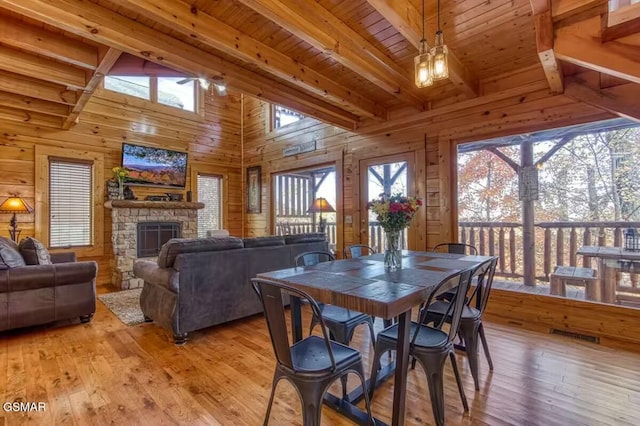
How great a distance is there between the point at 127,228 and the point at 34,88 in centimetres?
247

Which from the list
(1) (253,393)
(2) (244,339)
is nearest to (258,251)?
(2) (244,339)

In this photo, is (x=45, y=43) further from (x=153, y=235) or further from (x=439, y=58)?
(x=153, y=235)

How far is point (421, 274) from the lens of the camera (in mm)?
2131

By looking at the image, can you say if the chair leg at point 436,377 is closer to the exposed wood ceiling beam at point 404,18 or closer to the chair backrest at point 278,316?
the chair backrest at point 278,316

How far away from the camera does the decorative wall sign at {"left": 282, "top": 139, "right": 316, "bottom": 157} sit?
230 inches

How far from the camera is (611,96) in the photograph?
2.94m

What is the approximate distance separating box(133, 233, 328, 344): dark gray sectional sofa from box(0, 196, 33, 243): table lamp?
2.38 meters

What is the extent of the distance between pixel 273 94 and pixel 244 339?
2.79 m

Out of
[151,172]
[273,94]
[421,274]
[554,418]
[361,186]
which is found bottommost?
[554,418]

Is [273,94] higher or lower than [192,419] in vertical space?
higher

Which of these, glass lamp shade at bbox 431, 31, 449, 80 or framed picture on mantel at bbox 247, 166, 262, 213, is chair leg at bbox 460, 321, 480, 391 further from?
framed picture on mantel at bbox 247, 166, 262, 213

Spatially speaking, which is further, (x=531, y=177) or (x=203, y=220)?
(x=203, y=220)

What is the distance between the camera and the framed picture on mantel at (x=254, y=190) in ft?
22.9

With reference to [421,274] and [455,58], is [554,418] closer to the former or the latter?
[421,274]
